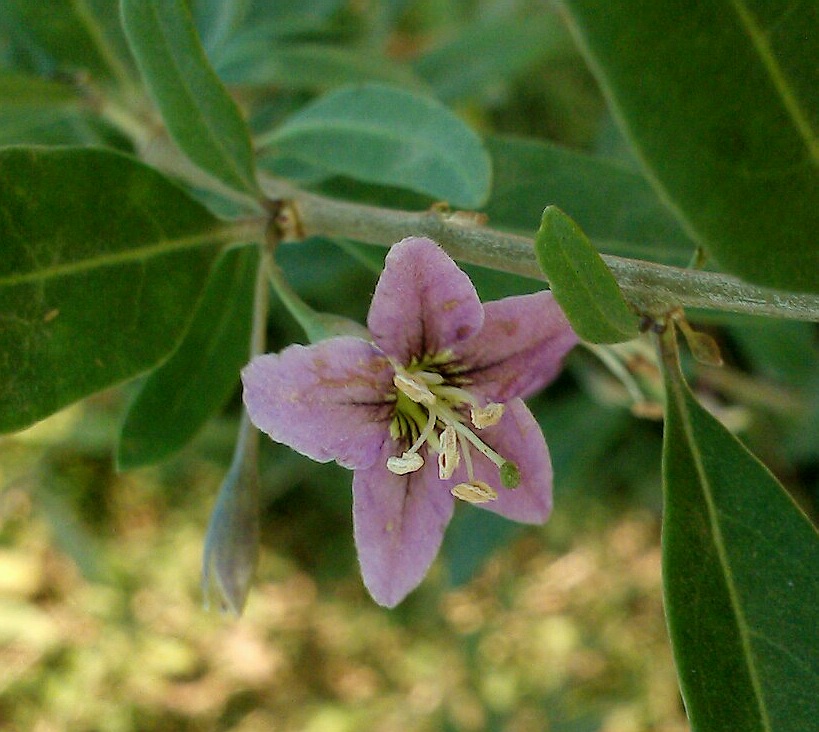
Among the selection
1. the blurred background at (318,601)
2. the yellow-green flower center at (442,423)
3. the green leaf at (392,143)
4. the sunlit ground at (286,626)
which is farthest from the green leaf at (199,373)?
the sunlit ground at (286,626)

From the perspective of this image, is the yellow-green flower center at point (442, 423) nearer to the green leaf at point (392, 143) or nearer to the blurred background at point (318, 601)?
the green leaf at point (392, 143)

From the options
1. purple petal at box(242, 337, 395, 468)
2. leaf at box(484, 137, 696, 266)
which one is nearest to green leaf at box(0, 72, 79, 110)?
leaf at box(484, 137, 696, 266)

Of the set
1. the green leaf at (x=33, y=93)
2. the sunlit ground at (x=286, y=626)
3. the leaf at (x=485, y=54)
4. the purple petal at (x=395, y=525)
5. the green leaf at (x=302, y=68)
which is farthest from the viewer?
the sunlit ground at (x=286, y=626)

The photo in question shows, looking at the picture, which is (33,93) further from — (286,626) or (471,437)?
(286,626)

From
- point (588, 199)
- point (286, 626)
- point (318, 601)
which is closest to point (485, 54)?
point (588, 199)

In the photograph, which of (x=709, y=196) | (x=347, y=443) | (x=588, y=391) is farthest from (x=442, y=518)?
(x=588, y=391)

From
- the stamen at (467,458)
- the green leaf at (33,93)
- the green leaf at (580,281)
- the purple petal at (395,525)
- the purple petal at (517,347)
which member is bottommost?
the green leaf at (33,93)

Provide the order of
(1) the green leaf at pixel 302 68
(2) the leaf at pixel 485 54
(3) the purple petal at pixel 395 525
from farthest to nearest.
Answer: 1. (2) the leaf at pixel 485 54
2. (1) the green leaf at pixel 302 68
3. (3) the purple petal at pixel 395 525

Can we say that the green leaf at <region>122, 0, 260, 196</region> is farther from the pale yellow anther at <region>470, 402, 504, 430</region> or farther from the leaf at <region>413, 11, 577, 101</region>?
the leaf at <region>413, 11, 577, 101</region>
